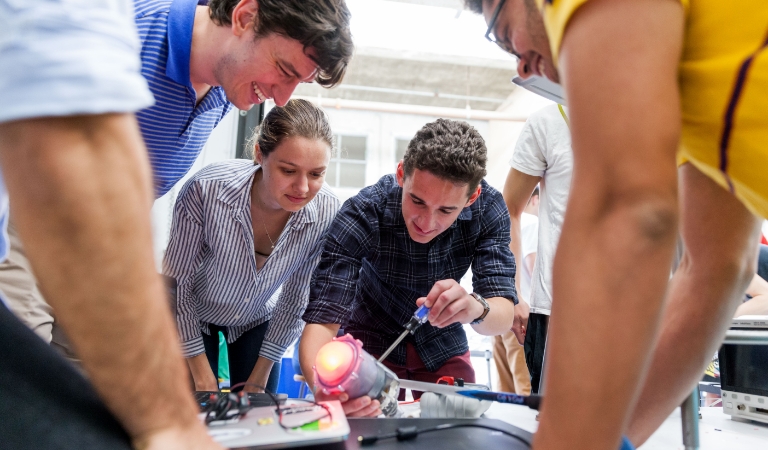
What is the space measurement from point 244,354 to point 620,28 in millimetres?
1662

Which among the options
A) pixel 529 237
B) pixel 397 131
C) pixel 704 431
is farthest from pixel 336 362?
pixel 397 131

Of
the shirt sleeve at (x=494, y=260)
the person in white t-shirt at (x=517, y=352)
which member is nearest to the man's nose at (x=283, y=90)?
the shirt sleeve at (x=494, y=260)

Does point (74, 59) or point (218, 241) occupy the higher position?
point (74, 59)

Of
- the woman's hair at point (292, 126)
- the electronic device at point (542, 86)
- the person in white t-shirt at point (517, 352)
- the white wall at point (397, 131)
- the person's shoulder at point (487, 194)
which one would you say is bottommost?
the person in white t-shirt at point (517, 352)

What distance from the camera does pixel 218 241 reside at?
5.03ft

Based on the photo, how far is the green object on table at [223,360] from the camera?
6.06 feet

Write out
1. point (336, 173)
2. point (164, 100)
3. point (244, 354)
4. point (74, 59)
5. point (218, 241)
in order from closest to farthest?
point (74, 59) < point (164, 100) < point (218, 241) < point (244, 354) < point (336, 173)

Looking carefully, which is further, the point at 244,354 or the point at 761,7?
the point at 244,354

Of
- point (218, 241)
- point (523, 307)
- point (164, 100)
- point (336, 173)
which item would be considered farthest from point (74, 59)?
point (336, 173)

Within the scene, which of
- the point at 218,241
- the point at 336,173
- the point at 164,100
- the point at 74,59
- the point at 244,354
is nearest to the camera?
the point at 74,59

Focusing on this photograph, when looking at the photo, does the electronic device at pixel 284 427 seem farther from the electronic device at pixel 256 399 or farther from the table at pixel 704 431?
the table at pixel 704 431

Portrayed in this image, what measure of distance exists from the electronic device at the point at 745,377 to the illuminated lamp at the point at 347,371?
1.00 meters

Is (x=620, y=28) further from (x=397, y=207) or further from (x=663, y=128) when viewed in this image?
(x=397, y=207)

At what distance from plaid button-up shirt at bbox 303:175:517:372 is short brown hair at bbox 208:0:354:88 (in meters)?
0.45
